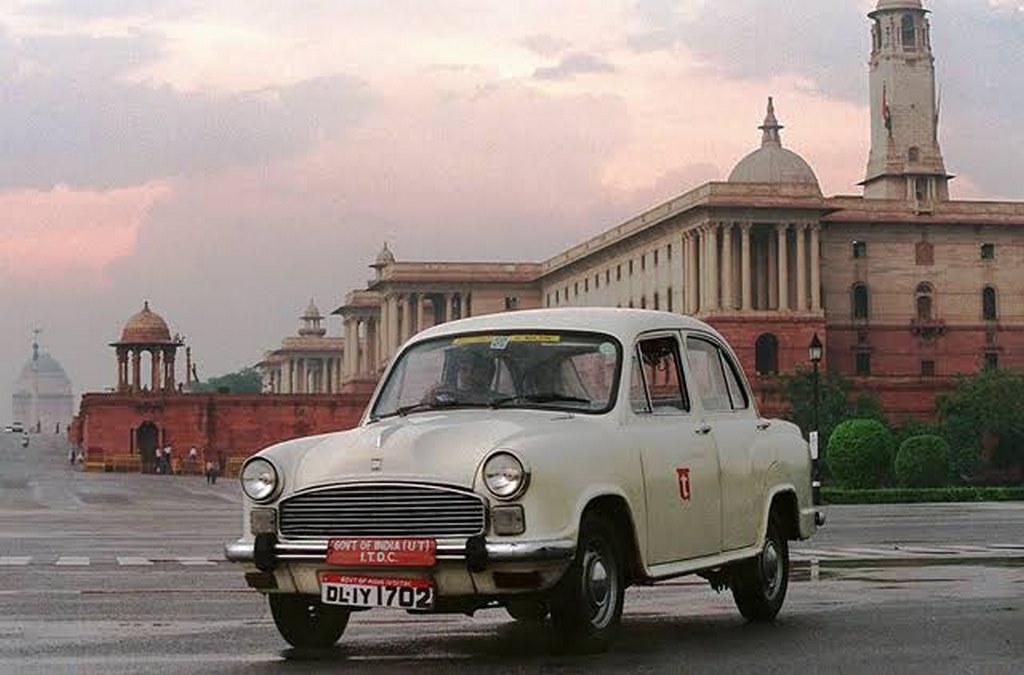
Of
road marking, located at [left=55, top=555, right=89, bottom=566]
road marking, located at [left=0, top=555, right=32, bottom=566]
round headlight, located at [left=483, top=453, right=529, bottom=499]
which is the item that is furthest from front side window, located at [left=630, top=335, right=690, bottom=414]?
road marking, located at [left=0, top=555, right=32, bottom=566]

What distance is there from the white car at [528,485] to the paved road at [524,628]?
37 cm

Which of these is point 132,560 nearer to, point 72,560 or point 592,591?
point 72,560

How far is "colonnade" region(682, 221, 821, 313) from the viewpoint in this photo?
10906 cm

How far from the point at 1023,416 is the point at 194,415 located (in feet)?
138

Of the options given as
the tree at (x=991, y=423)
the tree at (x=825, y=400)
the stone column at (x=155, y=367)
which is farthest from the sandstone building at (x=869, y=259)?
the stone column at (x=155, y=367)

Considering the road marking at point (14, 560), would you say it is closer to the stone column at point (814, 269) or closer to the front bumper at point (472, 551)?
the front bumper at point (472, 551)

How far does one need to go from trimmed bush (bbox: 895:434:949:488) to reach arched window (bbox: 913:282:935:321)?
4989 cm

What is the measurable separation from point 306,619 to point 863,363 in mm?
104923

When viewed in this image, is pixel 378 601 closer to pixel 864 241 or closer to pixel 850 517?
pixel 850 517

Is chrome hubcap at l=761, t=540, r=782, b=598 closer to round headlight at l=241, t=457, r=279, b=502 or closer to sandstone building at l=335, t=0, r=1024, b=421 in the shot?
round headlight at l=241, t=457, r=279, b=502

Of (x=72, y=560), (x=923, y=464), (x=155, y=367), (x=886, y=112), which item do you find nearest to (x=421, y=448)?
(x=72, y=560)

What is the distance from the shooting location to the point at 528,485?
35.2 feet

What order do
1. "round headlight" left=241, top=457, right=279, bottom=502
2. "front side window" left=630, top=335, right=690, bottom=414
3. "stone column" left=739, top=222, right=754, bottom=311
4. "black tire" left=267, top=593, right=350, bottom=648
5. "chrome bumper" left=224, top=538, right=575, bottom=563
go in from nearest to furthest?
"chrome bumper" left=224, top=538, right=575, bottom=563 → "round headlight" left=241, top=457, right=279, bottom=502 → "black tire" left=267, top=593, right=350, bottom=648 → "front side window" left=630, top=335, right=690, bottom=414 → "stone column" left=739, top=222, right=754, bottom=311

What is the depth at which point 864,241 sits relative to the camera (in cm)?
11481
